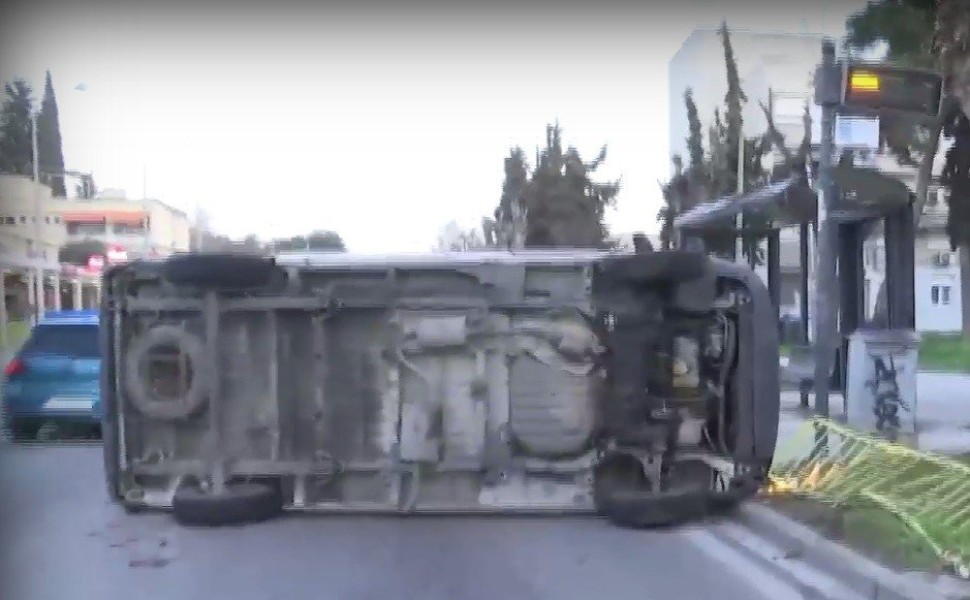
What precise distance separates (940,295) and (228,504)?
47.0 metres

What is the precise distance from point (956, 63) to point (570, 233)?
2216 centimetres

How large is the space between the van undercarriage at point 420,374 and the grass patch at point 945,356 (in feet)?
58.3

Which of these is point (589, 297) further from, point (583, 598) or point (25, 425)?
point (25, 425)

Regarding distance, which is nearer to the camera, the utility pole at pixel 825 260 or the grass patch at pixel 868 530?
the grass patch at pixel 868 530

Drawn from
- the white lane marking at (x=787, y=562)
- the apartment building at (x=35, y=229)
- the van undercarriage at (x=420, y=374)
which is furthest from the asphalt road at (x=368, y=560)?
the apartment building at (x=35, y=229)

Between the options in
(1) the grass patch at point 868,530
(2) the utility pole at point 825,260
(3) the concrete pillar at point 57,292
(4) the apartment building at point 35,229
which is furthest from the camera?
(3) the concrete pillar at point 57,292

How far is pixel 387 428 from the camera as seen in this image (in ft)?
22.1

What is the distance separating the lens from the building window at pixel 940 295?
4693 centimetres

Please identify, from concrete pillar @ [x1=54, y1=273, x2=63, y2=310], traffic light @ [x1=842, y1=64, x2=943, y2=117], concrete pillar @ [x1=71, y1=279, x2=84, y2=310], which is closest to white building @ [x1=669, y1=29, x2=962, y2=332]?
concrete pillar @ [x1=71, y1=279, x2=84, y2=310]

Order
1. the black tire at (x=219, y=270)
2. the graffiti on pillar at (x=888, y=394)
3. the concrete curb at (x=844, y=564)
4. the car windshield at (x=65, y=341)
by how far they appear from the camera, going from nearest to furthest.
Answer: the concrete curb at (x=844, y=564), the black tire at (x=219, y=270), the graffiti on pillar at (x=888, y=394), the car windshield at (x=65, y=341)

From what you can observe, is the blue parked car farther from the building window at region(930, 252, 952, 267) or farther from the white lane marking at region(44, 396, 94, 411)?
the building window at region(930, 252, 952, 267)

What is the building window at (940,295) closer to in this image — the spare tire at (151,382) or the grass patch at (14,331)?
the grass patch at (14,331)

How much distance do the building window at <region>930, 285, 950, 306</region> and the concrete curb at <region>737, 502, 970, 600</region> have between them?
142 feet

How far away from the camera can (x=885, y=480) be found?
7.93 m
